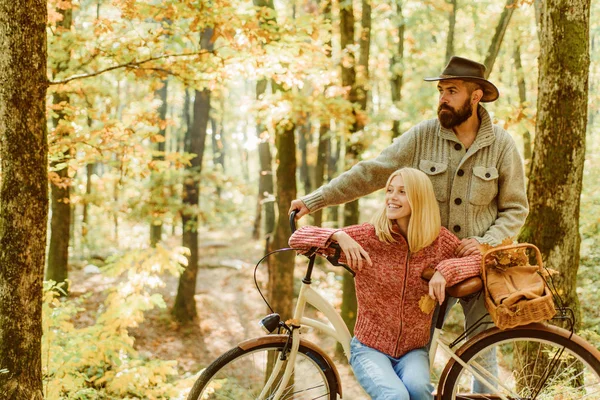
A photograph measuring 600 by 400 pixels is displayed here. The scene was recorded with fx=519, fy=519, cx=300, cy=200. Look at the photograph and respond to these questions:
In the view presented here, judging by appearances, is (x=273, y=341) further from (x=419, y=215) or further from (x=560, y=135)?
(x=560, y=135)

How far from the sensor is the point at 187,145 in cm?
1349

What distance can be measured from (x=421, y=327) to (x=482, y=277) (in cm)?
48

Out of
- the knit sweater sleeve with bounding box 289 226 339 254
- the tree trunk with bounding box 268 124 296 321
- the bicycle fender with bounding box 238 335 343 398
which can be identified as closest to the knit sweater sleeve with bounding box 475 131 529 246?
the knit sweater sleeve with bounding box 289 226 339 254

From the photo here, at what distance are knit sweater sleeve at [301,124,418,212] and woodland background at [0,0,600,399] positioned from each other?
5.63 feet

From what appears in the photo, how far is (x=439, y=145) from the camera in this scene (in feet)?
10.6

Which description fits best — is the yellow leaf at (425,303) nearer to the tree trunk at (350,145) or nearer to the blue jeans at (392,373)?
the blue jeans at (392,373)

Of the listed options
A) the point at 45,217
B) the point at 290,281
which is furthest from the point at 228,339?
the point at 45,217

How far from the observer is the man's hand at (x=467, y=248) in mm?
2902

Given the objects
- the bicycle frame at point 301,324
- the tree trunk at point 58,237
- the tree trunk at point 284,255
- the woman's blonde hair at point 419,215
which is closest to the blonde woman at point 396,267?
the woman's blonde hair at point 419,215

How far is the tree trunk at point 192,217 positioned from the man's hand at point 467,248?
990 centimetres

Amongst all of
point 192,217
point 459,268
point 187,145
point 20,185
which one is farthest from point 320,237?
point 187,145

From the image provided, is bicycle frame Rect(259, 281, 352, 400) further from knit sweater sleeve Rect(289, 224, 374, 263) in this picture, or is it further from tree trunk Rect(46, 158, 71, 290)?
tree trunk Rect(46, 158, 71, 290)

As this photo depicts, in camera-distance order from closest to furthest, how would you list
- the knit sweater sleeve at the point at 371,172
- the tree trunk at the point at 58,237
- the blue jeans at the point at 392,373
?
the blue jeans at the point at 392,373 → the knit sweater sleeve at the point at 371,172 → the tree trunk at the point at 58,237

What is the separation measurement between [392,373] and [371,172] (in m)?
1.22
